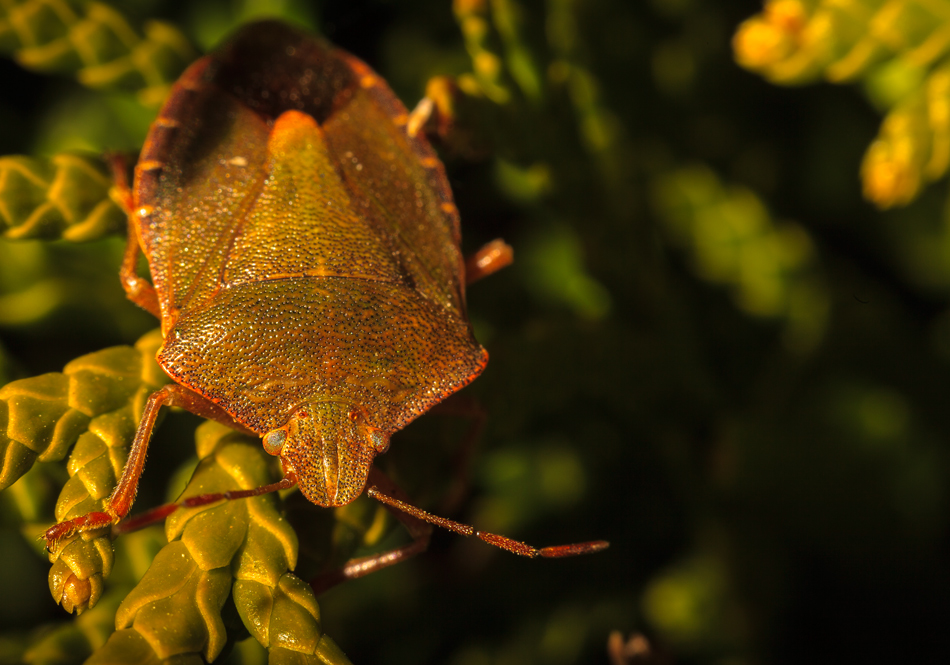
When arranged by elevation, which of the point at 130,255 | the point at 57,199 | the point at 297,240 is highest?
the point at 57,199

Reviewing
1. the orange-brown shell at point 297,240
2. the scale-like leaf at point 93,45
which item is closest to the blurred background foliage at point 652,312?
the scale-like leaf at point 93,45

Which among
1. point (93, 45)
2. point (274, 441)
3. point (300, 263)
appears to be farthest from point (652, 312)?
point (93, 45)

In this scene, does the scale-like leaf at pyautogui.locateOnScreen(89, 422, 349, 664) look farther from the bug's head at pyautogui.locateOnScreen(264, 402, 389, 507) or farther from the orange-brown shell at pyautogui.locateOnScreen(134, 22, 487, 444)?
the orange-brown shell at pyautogui.locateOnScreen(134, 22, 487, 444)

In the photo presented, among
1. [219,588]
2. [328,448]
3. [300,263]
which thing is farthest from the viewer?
[300,263]

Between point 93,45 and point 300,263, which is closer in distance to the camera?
point 300,263

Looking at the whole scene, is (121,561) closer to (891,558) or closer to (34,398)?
(34,398)

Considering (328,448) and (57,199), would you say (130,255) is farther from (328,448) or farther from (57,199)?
(328,448)

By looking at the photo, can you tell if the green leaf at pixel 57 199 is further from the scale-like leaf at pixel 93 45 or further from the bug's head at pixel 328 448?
the bug's head at pixel 328 448
